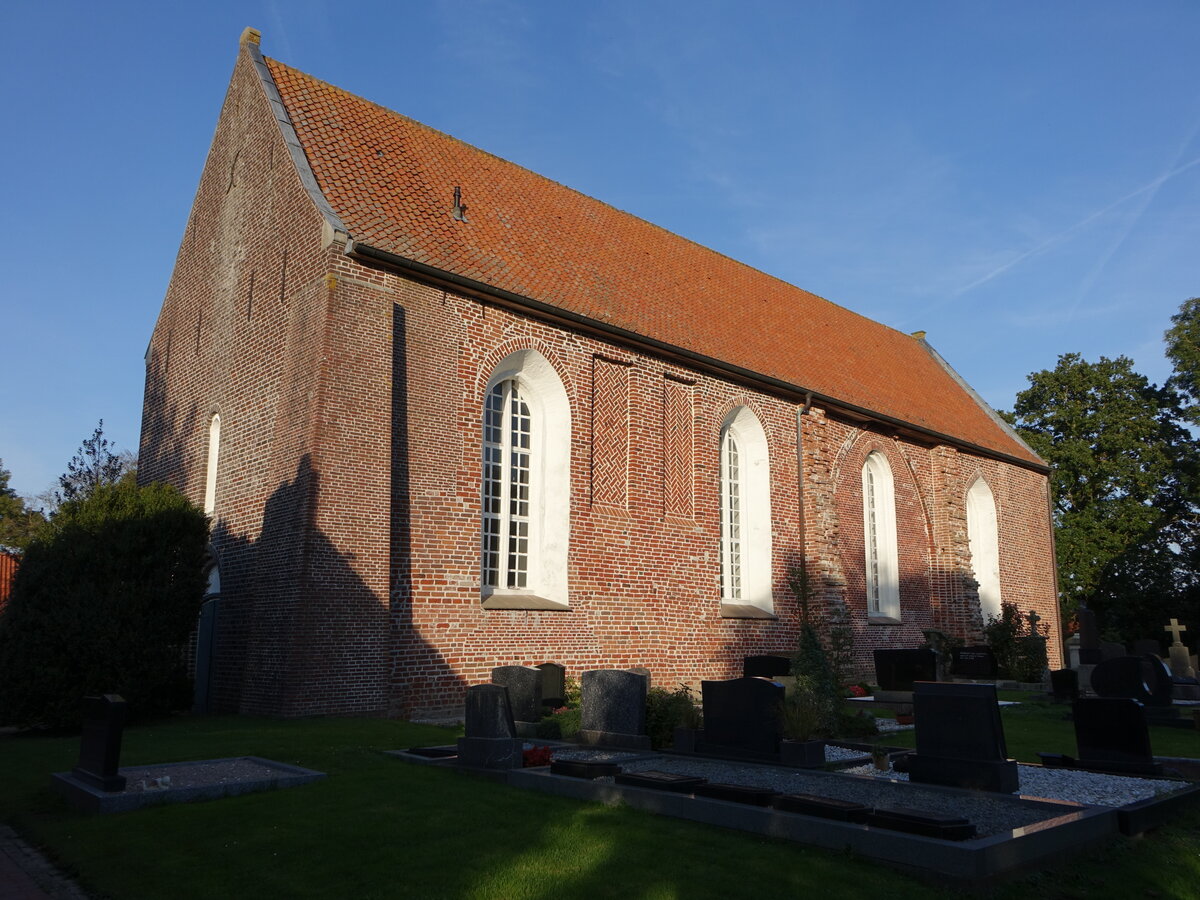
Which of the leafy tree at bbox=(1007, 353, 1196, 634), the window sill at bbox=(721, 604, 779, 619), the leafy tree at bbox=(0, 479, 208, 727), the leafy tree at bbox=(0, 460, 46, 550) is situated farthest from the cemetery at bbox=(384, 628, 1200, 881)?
the leafy tree at bbox=(0, 460, 46, 550)

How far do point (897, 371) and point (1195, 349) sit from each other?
1436 centimetres

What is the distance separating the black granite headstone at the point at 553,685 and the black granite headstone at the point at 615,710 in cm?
270

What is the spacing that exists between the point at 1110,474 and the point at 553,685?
97.6 ft

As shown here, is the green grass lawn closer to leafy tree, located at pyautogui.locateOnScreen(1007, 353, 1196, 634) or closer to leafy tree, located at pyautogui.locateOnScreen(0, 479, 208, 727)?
leafy tree, located at pyautogui.locateOnScreen(0, 479, 208, 727)

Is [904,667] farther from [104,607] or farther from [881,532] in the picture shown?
[104,607]

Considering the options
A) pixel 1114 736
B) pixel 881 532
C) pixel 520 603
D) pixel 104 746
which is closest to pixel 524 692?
pixel 520 603

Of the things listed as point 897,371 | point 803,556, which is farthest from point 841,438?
point 897,371

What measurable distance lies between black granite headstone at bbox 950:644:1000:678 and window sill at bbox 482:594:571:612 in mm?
9372

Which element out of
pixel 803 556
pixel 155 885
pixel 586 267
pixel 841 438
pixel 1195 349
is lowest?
pixel 155 885

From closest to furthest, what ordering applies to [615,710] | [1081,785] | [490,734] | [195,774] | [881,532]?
[1081,785] < [195,774] < [490,734] < [615,710] < [881,532]

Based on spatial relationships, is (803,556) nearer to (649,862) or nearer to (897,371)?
(897,371)

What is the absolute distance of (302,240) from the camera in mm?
13859

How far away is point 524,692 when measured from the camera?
11.0 m

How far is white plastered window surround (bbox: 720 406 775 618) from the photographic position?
18750 millimetres
